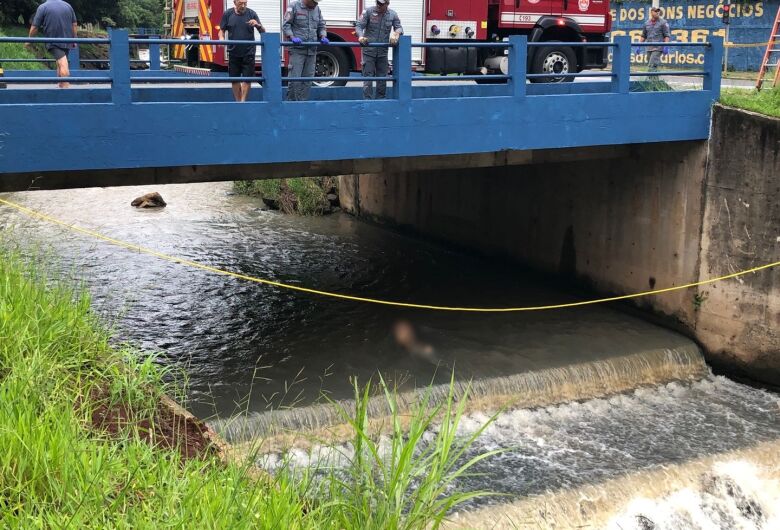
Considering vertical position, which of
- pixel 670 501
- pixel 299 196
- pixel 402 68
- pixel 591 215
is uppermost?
pixel 402 68

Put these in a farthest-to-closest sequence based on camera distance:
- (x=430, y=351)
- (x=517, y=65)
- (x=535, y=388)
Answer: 1. (x=430, y=351)
2. (x=535, y=388)
3. (x=517, y=65)

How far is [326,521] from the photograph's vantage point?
499 cm

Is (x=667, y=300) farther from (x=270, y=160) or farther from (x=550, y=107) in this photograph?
(x=270, y=160)

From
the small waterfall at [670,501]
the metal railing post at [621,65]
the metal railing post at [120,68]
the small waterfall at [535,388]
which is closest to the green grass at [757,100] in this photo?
the metal railing post at [621,65]

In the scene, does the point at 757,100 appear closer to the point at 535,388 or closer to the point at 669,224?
the point at 669,224

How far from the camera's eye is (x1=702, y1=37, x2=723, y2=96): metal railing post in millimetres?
12680

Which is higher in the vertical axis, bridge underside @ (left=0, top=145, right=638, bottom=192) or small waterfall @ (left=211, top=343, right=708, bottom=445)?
bridge underside @ (left=0, top=145, right=638, bottom=192)

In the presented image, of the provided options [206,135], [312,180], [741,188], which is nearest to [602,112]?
[741,188]

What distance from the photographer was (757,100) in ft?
41.7

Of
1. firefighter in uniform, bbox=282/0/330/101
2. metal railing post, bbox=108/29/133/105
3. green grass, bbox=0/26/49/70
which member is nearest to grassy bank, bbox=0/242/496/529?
metal railing post, bbox=108/29/133/105

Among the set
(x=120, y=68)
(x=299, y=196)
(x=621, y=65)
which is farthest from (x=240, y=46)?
(x=299, y=196)

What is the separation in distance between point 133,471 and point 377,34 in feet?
25.0

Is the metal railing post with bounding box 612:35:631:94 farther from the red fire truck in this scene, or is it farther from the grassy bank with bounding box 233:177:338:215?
the grassy bank with bounding box 233:177:338:215

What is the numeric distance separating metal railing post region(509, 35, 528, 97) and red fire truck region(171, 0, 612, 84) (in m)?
4.27
